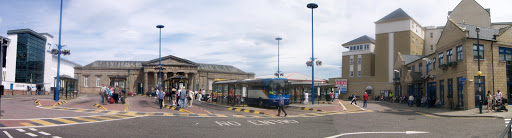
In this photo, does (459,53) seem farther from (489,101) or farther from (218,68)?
(218,68)

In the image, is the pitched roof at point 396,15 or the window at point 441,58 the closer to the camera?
the window at point 441,58

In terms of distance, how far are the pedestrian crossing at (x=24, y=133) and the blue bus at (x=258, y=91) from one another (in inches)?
656

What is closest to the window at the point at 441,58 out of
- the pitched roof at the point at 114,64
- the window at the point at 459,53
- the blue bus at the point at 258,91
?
the window at the point at 459,53

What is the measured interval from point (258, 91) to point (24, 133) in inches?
716

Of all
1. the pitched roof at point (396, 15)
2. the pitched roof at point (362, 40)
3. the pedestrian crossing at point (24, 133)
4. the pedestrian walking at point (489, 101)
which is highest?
the pitched roof at point (396, 15)

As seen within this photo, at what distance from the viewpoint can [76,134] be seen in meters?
10.9

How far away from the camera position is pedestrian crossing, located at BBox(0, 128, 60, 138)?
10367 mm

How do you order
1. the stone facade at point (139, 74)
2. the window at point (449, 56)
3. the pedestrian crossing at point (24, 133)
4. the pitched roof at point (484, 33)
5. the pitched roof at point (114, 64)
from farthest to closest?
the pitched roof at point (114, 64) → the stone facade at point (139, 74) → the window at point (449, 56) → the pitched roof at point (484, 33) → the pedestrian crossing at point (24, 133)

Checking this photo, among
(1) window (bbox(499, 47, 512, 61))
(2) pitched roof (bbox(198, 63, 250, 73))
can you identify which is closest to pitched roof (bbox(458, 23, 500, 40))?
(1) window (bbox(499, 47, 512, 61))

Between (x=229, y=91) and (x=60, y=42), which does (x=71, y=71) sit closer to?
(x=60, y=42)

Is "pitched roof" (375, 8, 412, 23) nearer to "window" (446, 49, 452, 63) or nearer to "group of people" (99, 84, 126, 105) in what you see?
"window" (446, 49, 452, 63)

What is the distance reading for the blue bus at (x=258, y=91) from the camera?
85.5 feet

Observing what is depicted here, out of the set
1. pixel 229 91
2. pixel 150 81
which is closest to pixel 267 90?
pixel 229 91

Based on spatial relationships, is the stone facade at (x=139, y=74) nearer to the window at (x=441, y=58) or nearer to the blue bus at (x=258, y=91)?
the blue bus at (x=258, y=91)
